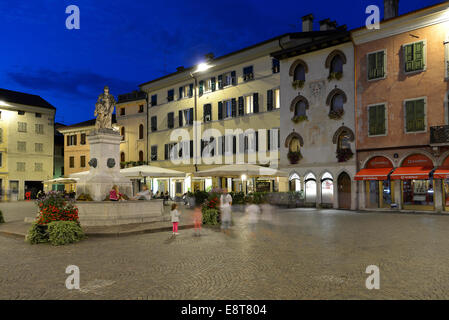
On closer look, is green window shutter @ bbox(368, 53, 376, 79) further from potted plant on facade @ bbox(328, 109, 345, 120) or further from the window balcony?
the window balcony

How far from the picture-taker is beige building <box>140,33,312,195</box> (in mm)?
33156

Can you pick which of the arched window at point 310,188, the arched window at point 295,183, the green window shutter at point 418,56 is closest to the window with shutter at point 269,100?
the arched window at point 295,183

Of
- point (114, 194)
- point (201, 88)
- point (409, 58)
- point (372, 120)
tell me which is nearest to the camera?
point (114, 194)

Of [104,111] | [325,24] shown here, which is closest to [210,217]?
[104,111]

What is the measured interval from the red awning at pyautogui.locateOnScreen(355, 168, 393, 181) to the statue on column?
16133mm

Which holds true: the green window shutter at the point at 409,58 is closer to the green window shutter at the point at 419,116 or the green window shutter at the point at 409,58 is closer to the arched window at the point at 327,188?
the green window shutter at the point at 419,116

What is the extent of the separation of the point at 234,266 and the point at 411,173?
1870 centimetres

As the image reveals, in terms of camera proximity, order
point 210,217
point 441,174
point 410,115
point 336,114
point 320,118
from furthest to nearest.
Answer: point 320,118, point 336,114, point 410,115, point 441,174, point 210,217

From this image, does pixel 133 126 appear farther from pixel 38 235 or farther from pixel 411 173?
pixel 38 235

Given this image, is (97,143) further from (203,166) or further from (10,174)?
(10,174)

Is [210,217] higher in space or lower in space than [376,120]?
lower

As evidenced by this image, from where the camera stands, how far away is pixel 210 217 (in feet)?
54.2

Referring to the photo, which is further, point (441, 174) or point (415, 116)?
point (415, 116)

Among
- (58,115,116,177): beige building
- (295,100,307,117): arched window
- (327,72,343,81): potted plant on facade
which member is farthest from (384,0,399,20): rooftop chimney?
(58,115,116,177): beige building
